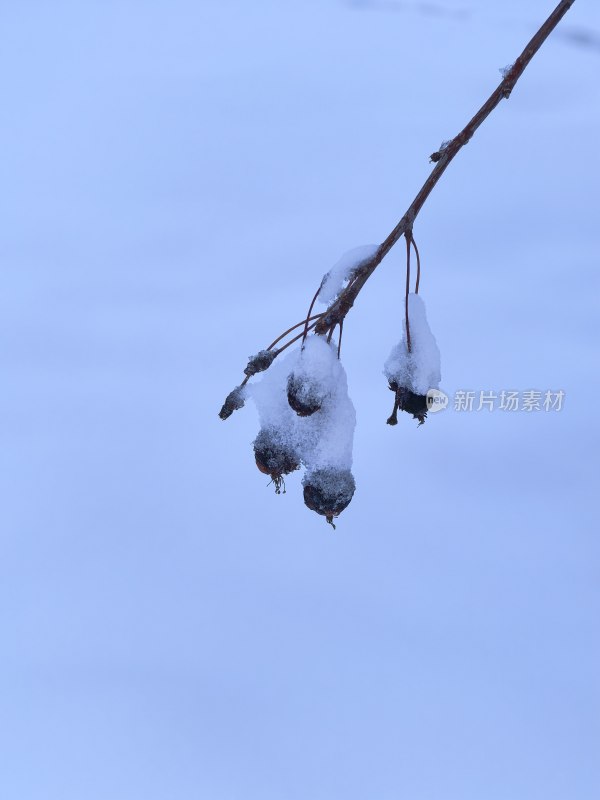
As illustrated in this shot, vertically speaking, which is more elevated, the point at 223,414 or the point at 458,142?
the point at 458,142

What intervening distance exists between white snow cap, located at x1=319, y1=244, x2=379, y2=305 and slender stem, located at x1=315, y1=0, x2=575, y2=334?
2cm

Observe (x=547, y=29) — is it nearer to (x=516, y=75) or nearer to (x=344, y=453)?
(x=516, y=75)

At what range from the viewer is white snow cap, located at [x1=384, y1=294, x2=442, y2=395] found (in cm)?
84

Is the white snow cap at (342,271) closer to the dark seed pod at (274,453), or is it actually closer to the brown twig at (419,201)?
the brown twig at (419,201)

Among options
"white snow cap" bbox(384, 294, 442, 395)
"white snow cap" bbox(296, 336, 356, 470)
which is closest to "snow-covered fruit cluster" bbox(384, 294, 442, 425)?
"white snow cap" bbox(384, 294, 442, 395)

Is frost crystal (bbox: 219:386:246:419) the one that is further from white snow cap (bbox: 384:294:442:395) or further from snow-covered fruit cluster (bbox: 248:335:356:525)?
white snow cap (bbox: 384:294:442:395)

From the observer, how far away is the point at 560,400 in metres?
2.51

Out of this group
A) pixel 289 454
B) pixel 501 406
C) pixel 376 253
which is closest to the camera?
pixel 376 253

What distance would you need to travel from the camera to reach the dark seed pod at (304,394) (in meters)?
0.74

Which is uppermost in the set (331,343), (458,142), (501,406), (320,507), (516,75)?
(501,406)

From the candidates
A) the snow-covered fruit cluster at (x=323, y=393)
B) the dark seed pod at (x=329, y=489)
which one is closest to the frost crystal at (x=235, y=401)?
the snow-covered fruit cluster at (x=323, y=393)

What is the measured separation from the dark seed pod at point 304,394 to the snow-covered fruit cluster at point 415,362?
0.14 metres

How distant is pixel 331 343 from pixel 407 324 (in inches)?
4.2

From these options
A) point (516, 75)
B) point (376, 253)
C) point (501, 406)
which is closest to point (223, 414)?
point (376, 253)
